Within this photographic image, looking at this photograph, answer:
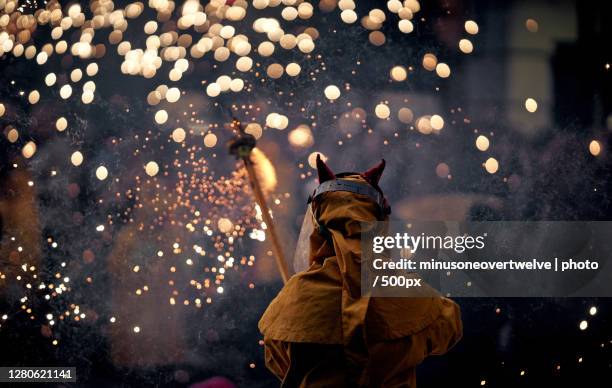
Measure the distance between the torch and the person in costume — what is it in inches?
25.2

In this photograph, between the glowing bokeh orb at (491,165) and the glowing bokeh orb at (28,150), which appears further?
the glowing bokeh orb at (28,150)

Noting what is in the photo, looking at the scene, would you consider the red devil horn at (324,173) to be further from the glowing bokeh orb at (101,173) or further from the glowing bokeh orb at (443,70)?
the glowing bokeh orb at (101,173)

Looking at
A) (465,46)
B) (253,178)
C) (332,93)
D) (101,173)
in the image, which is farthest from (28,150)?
(465,46)

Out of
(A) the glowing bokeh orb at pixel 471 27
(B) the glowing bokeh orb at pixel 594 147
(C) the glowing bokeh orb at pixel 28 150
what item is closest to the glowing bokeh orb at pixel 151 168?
(C) the glowing bokeh orb at pixel 28 150

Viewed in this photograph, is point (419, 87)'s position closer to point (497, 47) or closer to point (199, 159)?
point (497, 47)

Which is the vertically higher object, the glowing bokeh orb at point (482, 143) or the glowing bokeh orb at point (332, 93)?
the glowing bokeh orb at point (332, 93)

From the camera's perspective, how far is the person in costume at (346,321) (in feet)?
5.98

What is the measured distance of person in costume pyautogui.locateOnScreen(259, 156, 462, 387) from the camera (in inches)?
71.7

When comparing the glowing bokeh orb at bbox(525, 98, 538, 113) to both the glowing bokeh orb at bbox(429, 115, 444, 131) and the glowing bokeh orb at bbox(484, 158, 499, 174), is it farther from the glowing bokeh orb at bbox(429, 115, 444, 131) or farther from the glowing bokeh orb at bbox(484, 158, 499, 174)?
the glowing bokeh orb at bbox(429, 115, 444, 131)

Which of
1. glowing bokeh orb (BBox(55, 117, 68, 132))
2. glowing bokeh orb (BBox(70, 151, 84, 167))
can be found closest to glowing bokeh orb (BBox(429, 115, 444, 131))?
glowing bokeh orb (BBox(70, 151, 84, 167))

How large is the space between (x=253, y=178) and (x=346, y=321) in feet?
3.75

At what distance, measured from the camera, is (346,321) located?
5.93 ft

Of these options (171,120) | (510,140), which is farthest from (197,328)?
(510,140)

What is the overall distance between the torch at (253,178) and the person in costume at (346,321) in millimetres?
639
